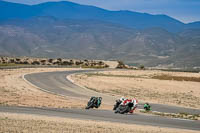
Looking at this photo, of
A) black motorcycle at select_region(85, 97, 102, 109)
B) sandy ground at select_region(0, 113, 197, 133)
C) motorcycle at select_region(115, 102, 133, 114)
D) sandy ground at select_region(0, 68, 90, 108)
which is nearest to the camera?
sandy ground at select_region(0, 113, 197, 133)

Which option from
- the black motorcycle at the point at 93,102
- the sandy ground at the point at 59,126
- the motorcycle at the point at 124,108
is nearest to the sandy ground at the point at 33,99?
the black motorcycle at the point at 93,102

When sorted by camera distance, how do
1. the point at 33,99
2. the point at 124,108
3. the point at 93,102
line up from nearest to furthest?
the point at 124,108, the point at 93,102, the point at 33,99

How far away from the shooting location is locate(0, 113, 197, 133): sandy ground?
15617 mm

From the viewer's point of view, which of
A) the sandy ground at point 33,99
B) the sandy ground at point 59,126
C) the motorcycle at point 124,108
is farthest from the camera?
the sandy ground at point 33,99

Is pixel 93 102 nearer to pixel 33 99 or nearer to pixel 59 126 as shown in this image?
pixel 33 99

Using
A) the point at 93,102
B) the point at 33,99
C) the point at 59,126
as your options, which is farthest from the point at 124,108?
the point at 33,99

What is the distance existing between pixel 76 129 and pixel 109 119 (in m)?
4.32

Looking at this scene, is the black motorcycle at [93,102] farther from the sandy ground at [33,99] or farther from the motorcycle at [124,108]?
the motorcycle at [124,108]

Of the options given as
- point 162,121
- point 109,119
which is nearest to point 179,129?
point 162,121

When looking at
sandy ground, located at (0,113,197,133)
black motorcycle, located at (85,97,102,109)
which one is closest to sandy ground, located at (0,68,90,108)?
black motorcycle, located at (85,97,102,109)

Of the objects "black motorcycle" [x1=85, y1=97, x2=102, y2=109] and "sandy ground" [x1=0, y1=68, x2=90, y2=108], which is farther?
"sandy ground" [x1=0, y1=68, x2=90, y2=108]

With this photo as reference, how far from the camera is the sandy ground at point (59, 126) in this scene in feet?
51.2

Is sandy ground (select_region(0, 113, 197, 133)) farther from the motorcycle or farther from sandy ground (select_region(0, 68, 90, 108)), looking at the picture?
sandy ground (select_region(0, 68, 90, 108))

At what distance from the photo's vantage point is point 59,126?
1672 cm
